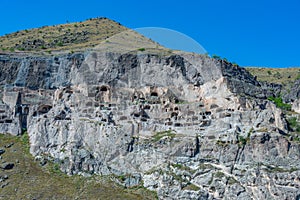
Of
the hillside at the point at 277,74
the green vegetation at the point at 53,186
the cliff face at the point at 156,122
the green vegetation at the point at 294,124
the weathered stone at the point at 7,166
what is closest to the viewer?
the green vegetation at the point at 53,186

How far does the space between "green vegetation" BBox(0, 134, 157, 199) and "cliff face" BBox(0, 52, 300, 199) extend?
1.21m

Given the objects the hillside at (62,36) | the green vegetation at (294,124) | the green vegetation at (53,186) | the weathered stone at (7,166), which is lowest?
the green vegetation at (53,186)

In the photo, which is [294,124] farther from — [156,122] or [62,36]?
[62,36]

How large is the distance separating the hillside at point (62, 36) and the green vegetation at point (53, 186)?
3489 cm

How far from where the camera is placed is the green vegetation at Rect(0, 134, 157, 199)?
163 feet

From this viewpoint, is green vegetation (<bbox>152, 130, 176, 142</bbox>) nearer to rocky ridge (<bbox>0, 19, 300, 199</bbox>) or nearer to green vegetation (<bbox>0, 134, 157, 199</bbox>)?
rocky ridge (<bbox>0, 19, 300, 199</bbox>)

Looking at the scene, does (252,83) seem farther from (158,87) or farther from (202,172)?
(202,172)

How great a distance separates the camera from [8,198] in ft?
161

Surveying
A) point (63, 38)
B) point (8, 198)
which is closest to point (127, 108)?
point (8, 198)

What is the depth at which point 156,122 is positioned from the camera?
57969mm

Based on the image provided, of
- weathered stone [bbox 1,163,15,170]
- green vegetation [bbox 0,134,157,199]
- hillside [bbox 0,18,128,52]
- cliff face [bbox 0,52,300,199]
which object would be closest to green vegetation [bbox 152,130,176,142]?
cliff face [bbox 0,52,300,199]

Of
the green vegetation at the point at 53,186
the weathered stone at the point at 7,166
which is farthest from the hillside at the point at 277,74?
the weathered stone at the point at 7,166

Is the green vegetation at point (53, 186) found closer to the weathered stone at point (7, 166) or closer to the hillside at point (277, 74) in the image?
the weathered stone at point (7, 166)

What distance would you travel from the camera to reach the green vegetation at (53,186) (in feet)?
163
